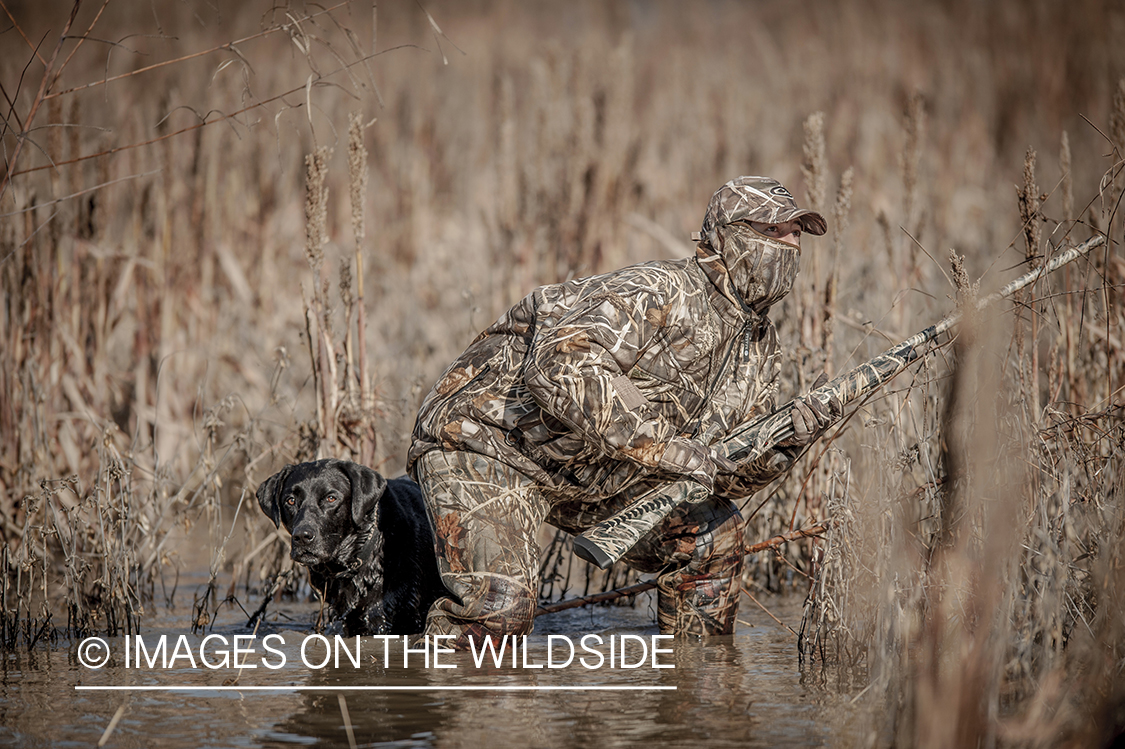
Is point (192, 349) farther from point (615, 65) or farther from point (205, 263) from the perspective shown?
point (615, 65)

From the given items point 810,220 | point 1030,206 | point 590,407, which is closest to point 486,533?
point 590,407

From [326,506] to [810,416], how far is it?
181 cm

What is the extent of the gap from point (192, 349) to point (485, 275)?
2.40m

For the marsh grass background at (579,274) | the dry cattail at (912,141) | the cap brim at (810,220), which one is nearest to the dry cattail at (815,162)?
the marsh grass background at (579,274)

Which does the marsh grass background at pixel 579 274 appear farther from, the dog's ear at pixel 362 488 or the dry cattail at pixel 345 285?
the dog's ear at pixel 362 488

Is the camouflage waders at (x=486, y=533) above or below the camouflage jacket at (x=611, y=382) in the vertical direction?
below

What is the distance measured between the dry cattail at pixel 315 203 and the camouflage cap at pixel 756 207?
170 cm

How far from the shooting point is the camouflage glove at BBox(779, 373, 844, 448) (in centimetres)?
384

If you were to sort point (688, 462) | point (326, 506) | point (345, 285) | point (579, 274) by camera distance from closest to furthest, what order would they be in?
point (688, 462), point (326, 506), point (345, 285), point (579, 274)

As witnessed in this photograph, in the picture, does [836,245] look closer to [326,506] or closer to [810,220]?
[810,220]

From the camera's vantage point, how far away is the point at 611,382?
138 inches

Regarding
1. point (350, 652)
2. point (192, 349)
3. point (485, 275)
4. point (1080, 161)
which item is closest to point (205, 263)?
point (192, 349)

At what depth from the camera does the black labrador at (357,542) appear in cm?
416

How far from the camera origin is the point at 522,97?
41.8 feet
